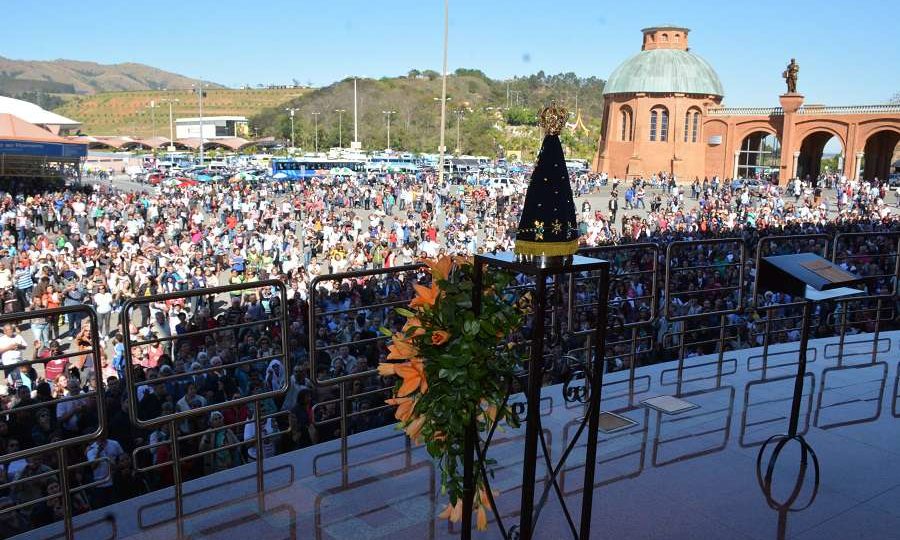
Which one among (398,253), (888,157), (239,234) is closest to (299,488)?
(398,253)

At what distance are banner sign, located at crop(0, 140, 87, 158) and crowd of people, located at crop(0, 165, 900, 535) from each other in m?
2.15

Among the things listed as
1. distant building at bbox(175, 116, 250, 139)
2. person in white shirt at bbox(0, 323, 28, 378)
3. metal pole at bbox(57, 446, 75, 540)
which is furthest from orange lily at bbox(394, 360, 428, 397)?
distant building at bbox(175, 116, 250, 139)

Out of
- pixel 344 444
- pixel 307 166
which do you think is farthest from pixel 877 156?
pixel 344 444

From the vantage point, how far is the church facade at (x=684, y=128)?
5372 centimetres

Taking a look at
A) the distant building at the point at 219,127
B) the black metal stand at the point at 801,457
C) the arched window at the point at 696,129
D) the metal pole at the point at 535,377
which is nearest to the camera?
the metal pole at the point at 535,377

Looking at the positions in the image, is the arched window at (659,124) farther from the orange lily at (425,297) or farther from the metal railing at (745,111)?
the orange lily at (425,297)

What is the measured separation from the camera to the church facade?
5372 cm

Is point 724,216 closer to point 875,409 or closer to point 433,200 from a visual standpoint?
point 433,200

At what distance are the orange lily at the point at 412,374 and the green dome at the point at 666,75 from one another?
5615 cm

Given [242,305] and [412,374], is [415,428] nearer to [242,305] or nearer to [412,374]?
[412,374]

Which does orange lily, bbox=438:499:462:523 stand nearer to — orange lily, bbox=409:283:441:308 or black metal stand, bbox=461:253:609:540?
black metal stand, bbox=461:253:609:540

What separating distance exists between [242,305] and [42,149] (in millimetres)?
31905

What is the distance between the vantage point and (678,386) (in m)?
5.75

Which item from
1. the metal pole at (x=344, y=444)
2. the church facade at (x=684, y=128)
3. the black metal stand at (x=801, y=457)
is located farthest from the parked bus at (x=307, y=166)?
the black metal stand at (x=801, y=457)
